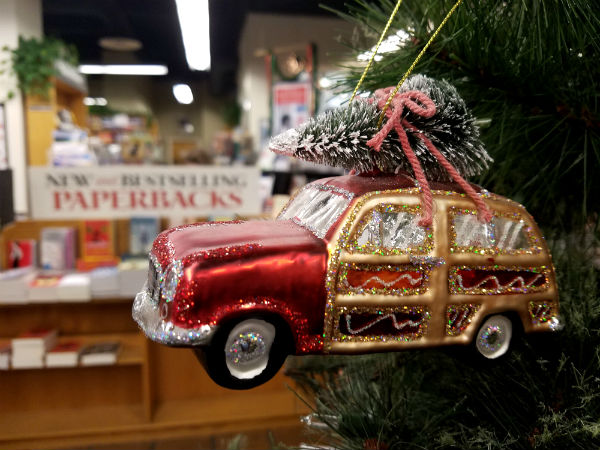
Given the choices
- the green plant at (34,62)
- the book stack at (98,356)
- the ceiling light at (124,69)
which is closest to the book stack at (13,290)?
the book stack at (98,356)

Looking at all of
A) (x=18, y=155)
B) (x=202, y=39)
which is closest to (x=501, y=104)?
(x=202, y=39)

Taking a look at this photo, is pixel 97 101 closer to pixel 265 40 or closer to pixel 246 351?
pixel 265 40

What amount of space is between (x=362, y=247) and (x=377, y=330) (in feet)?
0.28

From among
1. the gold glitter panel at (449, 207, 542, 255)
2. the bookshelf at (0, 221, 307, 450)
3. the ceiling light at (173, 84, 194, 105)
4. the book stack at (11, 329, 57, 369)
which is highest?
the ceiling light at (173, 84, 194, 105)

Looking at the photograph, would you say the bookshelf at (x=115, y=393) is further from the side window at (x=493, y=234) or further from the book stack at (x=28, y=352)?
the side window at (x=493, y=234)

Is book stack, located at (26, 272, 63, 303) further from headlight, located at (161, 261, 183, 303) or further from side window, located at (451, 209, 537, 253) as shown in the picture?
side window, located at (451, 209, 537, 253)

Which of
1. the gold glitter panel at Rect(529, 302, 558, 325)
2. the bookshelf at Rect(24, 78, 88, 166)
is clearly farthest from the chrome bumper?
the bookshelf at Rect(24, 78, 88, 166)

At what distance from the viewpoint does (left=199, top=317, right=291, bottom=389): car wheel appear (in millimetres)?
464

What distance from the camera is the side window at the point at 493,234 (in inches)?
20.5

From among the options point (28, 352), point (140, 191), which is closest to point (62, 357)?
point (28, 352)

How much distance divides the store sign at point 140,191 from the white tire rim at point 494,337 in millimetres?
1895

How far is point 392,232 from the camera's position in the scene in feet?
A: 1.72

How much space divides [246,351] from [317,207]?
18 centimetres

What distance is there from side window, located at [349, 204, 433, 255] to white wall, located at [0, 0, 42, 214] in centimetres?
465
